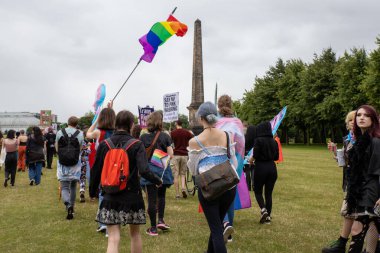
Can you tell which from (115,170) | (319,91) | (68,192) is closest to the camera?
(115,170)

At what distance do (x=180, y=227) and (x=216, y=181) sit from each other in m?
3.53

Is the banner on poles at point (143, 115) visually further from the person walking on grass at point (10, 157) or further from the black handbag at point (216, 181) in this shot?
the black handbag at point (216, 181)

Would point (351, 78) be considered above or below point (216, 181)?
above

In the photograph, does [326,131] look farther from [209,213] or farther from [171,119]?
[209,213]

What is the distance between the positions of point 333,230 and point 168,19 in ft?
17.8

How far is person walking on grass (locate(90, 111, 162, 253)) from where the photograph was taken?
461cm

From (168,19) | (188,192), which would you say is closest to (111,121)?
(168,19)

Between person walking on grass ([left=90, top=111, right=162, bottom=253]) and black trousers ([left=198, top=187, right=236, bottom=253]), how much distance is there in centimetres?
63

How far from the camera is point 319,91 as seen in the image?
180 ft

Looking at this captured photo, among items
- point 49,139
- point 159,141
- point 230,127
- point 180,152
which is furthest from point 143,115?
point 230,127

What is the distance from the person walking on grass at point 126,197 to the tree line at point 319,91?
122 feet

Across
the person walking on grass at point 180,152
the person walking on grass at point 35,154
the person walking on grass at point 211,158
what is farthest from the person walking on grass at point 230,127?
the person walking on grass at point 35,154

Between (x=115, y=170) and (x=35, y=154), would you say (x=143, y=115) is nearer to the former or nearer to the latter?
(x=35, y=154)

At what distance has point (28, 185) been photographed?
48.4 feet
